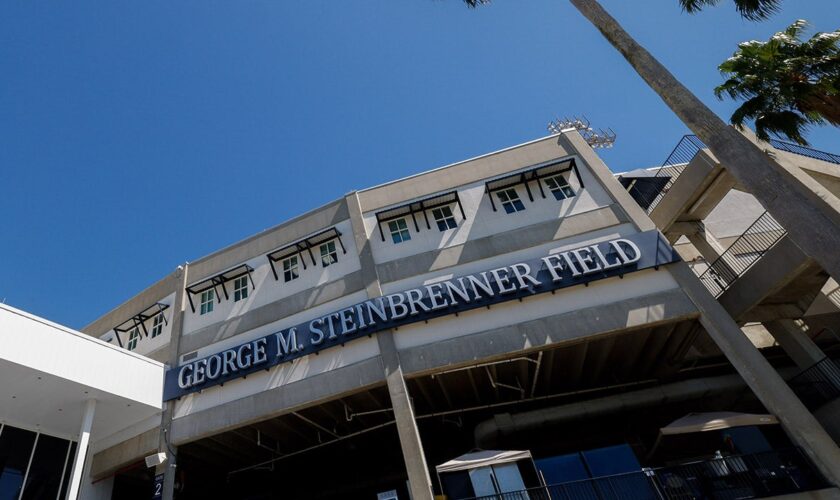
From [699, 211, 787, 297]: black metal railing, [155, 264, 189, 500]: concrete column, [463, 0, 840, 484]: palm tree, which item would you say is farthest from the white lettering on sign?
[699, 211, 787, 297]: black metal railing

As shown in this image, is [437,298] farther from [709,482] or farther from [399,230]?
[709,482]

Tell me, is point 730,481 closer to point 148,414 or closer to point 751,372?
point 751,372

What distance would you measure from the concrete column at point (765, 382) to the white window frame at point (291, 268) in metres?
15.8

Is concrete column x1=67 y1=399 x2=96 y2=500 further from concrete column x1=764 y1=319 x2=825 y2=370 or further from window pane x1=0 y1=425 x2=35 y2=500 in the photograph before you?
concrete column x1=764 y1=319 x2=825 y2=370

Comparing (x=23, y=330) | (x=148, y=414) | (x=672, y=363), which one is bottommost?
(x=672, y=363)

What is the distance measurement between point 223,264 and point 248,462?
1018 centimetres

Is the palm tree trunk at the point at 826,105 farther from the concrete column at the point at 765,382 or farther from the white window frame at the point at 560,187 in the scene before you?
the white window frame at the point at 560,187

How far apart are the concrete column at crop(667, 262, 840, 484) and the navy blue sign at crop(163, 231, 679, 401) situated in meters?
1.60

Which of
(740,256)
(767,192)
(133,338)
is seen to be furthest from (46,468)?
Result: (740,256)

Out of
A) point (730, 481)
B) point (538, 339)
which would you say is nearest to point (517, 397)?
point (538, 339)

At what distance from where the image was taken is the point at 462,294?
672 inches

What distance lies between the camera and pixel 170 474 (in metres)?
17.5

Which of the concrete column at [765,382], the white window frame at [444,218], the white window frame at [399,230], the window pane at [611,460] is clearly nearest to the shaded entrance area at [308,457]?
the white window frame at [399,230]

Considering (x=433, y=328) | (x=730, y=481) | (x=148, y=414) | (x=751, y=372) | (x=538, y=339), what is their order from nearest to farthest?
1. (x=730, y=481)
2. (x=751, y=372)
3. (x=538, y=339)
4. (x=433, y=328)
5. (x=148, y=414)
